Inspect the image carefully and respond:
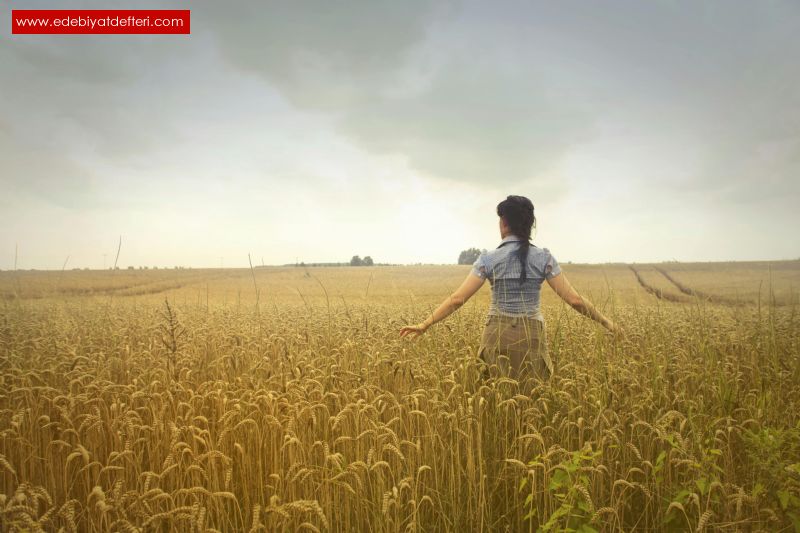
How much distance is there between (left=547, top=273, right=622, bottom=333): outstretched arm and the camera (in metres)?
4.16

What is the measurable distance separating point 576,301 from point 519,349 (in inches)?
28.2

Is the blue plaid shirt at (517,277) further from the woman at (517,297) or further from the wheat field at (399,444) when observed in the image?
the wheat field at (399,444)

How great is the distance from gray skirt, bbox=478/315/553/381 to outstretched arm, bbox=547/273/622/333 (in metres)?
0.35

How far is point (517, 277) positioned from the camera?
4.24 metres

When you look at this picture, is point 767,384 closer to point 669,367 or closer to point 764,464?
point 669,367

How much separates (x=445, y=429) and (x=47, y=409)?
4.04 metres

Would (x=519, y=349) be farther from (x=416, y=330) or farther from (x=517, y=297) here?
(x=416, y=330)

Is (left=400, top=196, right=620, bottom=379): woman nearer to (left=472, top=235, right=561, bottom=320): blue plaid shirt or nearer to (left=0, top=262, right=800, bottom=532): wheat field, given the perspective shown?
(left=472, top=235, right=561, bottom=320): blue plaid shirt

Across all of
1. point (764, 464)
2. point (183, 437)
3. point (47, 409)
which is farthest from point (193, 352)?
point (764, 464)

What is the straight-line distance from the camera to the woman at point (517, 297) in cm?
414

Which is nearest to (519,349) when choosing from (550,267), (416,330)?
(550,267)

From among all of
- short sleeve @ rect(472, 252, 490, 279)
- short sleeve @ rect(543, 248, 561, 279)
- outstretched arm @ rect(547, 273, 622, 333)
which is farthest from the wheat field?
short sleeve @ rect(472, 252, 490, 279)

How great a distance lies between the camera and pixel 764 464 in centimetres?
257

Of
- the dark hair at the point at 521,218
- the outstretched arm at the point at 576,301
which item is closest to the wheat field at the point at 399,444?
the outstretched arm at the point at 576,301
